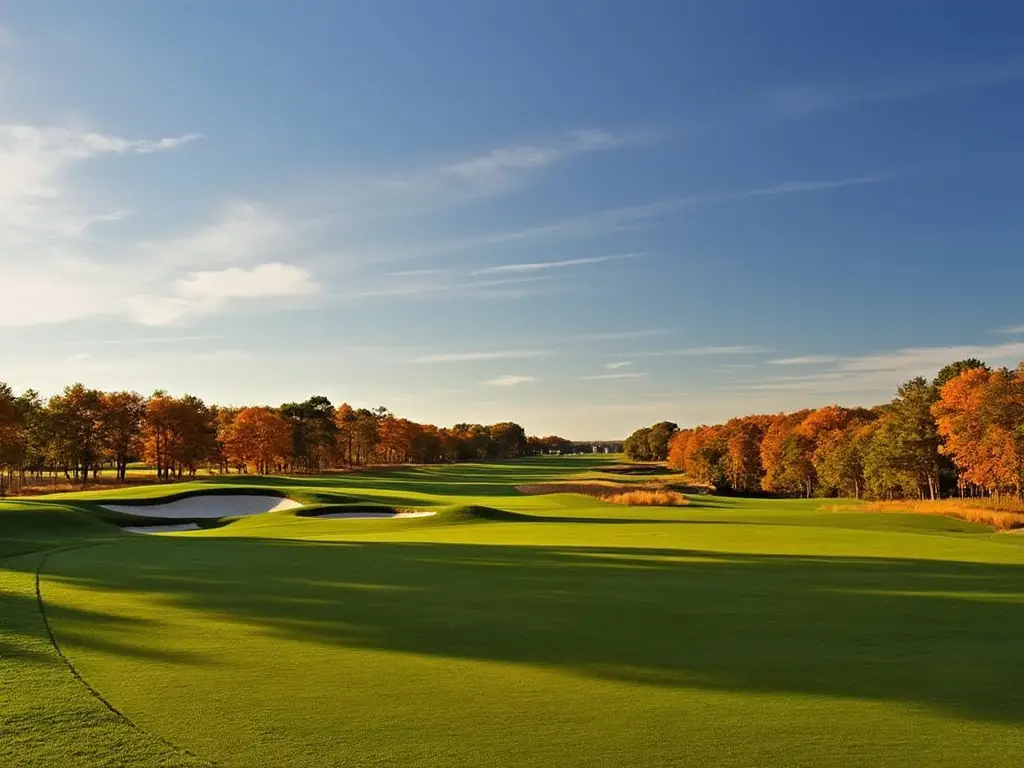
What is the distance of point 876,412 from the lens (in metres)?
110

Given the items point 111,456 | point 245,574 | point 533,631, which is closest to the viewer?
point 533,631

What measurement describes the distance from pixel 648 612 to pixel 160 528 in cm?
3083

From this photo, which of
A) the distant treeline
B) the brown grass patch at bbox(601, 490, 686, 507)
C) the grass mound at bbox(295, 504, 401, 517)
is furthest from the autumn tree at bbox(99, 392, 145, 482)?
the distant treeline

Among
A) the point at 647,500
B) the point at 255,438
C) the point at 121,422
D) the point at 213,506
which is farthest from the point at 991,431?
the point at 121,422

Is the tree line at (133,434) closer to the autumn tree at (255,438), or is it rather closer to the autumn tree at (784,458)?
the autumn tree at (255,438)

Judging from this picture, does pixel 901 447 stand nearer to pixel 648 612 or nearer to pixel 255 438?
pixel 648 612

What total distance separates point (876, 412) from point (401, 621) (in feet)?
371

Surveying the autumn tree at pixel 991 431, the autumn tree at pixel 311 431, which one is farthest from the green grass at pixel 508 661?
the autumn tree at pixel 311 431

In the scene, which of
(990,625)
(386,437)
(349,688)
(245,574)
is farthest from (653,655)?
(386,437)

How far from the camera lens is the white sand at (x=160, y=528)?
113 feet

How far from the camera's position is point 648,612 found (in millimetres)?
10922

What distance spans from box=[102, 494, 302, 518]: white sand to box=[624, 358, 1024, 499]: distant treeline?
47599mm

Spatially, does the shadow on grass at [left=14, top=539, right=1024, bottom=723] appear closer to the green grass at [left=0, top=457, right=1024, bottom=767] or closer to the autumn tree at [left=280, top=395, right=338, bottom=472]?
the green grass at [left=0, top=457, right=1024, bottom=767]

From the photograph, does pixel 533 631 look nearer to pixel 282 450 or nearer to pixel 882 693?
pixel 882 693
